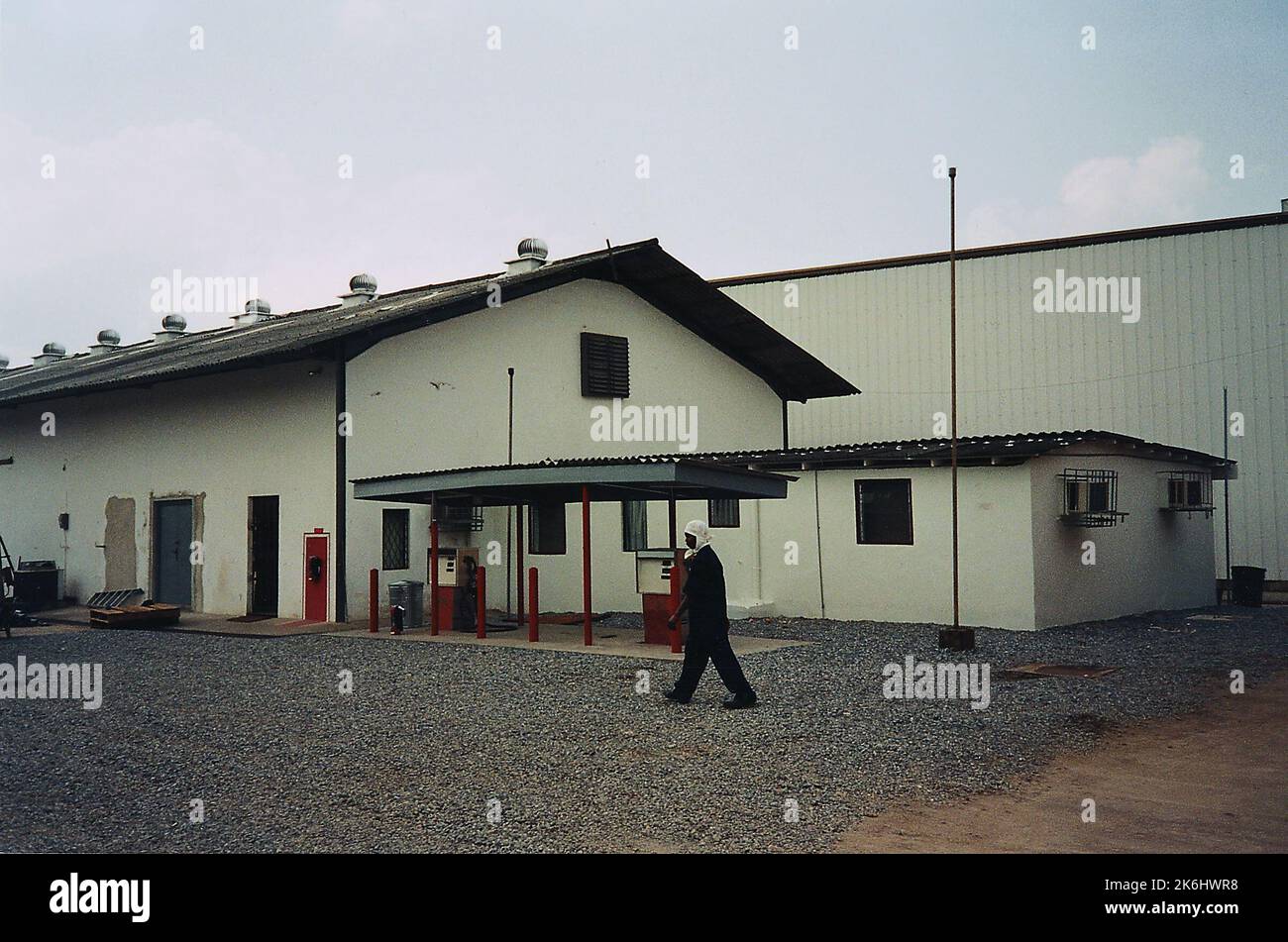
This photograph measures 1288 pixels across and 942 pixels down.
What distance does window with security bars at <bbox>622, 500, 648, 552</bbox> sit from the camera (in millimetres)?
22688

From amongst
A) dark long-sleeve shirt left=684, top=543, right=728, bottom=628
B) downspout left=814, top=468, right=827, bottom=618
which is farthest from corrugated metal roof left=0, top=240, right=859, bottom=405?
dark long-sleeve shirt left=684, top=543, right=728, bottom=628

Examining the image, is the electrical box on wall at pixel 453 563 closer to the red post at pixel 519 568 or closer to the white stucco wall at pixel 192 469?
the red post at pixel 519 568

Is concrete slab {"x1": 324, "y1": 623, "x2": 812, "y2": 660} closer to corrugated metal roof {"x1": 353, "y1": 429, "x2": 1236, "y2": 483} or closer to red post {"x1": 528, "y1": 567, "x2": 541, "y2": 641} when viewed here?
red post {"x1": 528, "y1": 567, "x2": 541, "y2": 641}

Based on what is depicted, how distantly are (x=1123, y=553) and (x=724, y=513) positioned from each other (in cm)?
713

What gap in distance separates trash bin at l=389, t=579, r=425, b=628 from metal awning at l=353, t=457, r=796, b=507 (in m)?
1.39

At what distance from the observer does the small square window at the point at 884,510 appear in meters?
19.0

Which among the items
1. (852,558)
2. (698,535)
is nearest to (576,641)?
(852,558)

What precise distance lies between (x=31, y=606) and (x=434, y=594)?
1100cm

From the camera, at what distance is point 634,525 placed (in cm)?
2277

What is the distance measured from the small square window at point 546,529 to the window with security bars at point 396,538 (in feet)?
7.08

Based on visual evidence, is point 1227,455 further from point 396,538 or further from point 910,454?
point 396,538

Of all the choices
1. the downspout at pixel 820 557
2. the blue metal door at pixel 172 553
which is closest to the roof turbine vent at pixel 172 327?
the blue metal door at pixel 172 553

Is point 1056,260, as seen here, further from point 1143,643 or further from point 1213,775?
point 1213,775
